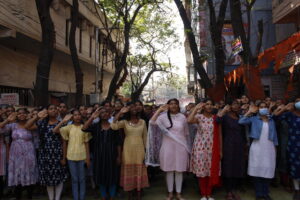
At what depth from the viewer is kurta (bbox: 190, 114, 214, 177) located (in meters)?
5.27

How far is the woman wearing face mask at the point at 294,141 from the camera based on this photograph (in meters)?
5.05

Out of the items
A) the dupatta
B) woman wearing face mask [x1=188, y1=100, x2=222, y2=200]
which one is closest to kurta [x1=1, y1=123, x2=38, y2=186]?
the dupatta

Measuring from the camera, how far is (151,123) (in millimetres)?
5480

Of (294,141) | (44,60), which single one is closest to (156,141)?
Answer: (294,141)

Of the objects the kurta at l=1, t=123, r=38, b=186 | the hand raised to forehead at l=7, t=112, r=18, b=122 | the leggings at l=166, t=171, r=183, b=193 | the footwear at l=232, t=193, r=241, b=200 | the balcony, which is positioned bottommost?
the footwear at l=232, t=193, r=241, b=200

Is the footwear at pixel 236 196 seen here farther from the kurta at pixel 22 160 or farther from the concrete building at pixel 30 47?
the concrete building at pixel 30 47

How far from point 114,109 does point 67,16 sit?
35.6 ft

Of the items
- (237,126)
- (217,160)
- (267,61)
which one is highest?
(267,61)

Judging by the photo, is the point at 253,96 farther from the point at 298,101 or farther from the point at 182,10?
the point at 182,10

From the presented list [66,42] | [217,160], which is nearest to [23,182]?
[217,160]

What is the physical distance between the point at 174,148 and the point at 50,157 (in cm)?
224

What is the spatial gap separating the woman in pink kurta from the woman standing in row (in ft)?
2.68

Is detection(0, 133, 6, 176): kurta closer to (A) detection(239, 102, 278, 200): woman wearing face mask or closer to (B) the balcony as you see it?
(A) detection(239, 102, 278, 200): woman wearing face mask

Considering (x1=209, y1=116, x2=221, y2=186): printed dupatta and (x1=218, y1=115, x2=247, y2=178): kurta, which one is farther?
(x1=218, y1=115, x2=247, y2=178): kurta
